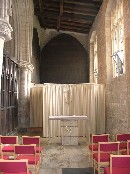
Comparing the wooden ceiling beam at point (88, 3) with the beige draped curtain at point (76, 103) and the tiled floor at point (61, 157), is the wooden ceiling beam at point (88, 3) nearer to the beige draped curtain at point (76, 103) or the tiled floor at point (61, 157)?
the beige draped curtain at point (76, 103)

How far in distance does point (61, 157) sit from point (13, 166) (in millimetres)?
3936

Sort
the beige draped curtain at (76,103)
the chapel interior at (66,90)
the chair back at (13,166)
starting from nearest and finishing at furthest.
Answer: the chair back at (13,166) < the chapel interior at (66,90) < the beige draped curtain at (76,103)

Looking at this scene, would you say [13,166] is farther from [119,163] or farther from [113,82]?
[113,82]

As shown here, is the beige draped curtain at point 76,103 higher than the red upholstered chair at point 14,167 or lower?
higher

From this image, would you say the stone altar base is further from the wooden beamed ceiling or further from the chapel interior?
the wooden beamed ceiling

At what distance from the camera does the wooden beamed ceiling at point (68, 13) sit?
12431 mm

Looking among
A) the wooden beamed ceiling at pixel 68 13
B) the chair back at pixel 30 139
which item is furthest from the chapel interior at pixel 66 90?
the chair back at pixel 30 139

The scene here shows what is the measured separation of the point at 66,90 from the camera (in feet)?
35.1

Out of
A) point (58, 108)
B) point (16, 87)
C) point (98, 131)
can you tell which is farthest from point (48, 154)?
point (16, 87)

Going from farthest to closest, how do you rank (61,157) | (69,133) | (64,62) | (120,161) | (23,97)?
(64,62), (23,97), (69,133), (61,157), (120,161)

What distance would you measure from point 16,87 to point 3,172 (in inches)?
329

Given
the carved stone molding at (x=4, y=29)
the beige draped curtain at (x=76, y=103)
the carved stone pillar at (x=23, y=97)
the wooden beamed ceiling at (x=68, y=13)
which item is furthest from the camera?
the wooden beamed ceiling at (x=68, y=13)

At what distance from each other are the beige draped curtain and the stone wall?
0.40m

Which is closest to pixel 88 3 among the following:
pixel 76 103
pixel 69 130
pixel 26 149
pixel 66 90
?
pixel 66 90
